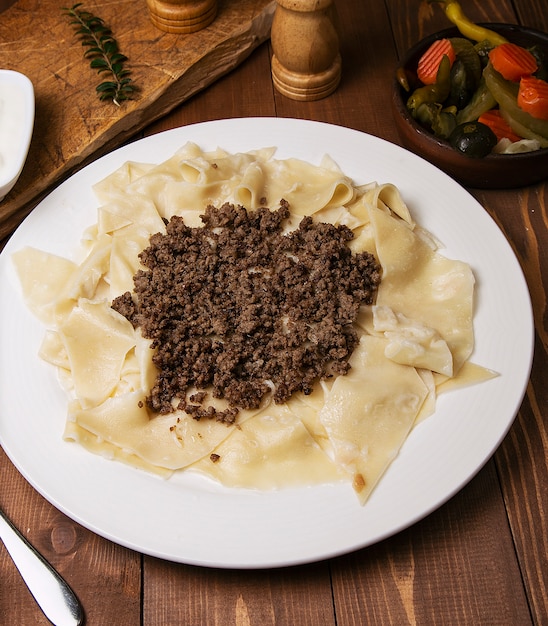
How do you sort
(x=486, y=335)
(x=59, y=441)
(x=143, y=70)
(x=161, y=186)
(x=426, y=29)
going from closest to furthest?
1. (x=59, y=441)
2. (x=486, y=335)
3. (x=161, y=186)
4. (x=143, y=70)
5. (x=426, y=29)

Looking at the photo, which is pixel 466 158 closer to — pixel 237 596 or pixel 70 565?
pixel 237 596

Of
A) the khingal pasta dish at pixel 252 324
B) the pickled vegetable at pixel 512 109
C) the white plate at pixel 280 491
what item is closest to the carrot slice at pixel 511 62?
the pickled vegetable at pixel 512 109

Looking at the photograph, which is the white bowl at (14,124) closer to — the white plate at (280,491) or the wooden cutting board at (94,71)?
the wooden cutting board at (94,71)

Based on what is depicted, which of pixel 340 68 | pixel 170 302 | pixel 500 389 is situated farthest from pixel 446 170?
pixel 170 302

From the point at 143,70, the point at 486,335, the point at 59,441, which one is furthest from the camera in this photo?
the point at 143,70

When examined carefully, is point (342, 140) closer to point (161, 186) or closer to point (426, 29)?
point (161, 186)

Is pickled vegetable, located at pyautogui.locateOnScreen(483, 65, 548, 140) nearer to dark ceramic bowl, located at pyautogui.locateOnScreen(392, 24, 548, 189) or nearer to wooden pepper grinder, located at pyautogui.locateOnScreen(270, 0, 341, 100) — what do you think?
dark ceramic bowl, located at pyautogui.locateOnScreen(392, 24, 548, 189)
